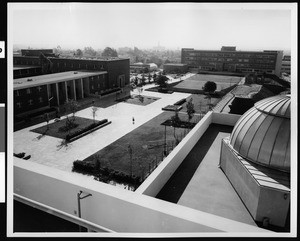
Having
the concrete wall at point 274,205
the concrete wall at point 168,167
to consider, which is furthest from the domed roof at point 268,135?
the concrete wall at point 168,167

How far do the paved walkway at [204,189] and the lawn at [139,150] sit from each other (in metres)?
4.72

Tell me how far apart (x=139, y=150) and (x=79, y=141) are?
6.16 meters

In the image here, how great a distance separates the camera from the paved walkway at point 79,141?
20.3 m

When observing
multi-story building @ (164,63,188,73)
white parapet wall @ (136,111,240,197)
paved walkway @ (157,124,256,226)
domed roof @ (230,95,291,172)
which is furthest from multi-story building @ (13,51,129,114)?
multi-story building @ (164,63,188,73)

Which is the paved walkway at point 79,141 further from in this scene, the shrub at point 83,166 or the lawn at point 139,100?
the lawn at point 139,100

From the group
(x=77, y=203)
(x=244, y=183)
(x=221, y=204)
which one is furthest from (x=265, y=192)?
(x=77, y=203)

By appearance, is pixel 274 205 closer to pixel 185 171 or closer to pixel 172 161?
pixel 185 171

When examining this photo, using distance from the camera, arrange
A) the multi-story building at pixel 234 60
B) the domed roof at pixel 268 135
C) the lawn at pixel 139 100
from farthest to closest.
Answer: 1. the multi-story building at pixel 234 60
2. the lawn at pixel 139 100
3. the domed roof at pixel 268 135

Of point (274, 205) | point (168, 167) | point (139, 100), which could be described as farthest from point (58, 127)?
point (274, 205)

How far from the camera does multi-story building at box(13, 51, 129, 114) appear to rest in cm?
3069

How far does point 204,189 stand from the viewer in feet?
31.2

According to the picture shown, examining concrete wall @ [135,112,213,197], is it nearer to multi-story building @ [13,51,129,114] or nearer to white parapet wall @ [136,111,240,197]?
white parapet wall @ [136,111,240,197]

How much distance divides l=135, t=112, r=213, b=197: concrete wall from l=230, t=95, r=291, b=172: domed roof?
2345 millimetres

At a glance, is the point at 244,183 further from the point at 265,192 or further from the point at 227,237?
the point at 227,237
